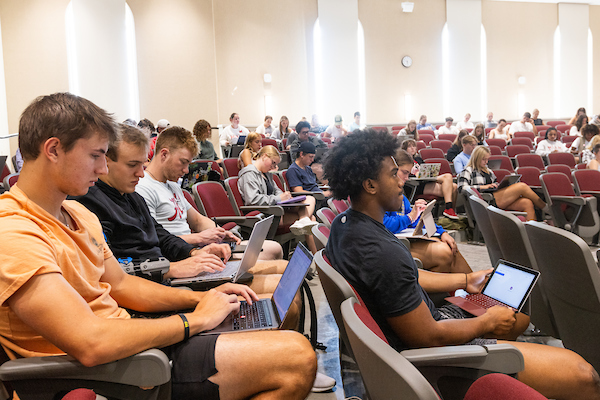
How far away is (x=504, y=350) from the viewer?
4.15ft

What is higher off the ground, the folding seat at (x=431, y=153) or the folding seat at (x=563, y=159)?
the folding seat at (x=431, y=153)

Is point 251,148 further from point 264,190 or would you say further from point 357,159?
point 357,159

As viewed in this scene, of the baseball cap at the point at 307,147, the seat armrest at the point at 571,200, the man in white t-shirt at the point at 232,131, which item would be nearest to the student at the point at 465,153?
the seat armrest at the point at 571,200

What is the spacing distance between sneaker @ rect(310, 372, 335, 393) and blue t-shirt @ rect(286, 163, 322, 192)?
3106mm

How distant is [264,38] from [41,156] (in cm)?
1225

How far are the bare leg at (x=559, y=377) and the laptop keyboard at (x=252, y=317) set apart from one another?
77 centimetres

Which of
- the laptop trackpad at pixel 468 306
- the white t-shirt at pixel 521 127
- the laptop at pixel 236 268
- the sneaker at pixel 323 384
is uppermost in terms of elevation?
the white t-shirt at pixel 521 127

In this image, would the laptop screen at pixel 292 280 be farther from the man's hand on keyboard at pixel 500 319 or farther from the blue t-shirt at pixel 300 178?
the blue t-shirt at pixel 300 178

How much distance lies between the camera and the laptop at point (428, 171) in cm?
564

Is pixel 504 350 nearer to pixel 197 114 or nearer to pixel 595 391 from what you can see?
pixel 595 391

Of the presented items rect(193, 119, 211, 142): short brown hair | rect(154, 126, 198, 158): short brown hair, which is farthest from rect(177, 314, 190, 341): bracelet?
rect(193, 119, 211, 142): short brown hair

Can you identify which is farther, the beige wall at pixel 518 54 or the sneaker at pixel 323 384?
the beige wall at pixel 518 54

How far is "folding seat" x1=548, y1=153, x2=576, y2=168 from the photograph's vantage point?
7.10 metres

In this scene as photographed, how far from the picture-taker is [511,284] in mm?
1798
